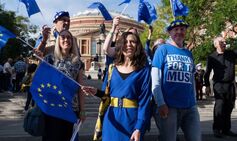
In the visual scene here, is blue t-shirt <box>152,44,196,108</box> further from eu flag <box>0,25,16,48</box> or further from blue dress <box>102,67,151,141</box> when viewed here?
eu flag <box>0,25,16,48</box>

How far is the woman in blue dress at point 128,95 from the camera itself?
4.36m

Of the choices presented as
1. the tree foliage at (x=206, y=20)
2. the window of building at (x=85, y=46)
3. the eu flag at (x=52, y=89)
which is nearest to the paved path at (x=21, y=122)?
the eu flag at (x=52, y=89)

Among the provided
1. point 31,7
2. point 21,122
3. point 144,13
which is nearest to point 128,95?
point 31,7

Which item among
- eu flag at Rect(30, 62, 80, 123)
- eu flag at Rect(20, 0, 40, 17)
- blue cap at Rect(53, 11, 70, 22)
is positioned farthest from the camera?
eu flag at Rect(20, 0, 40, 17)

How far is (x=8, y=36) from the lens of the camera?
16.8 feet

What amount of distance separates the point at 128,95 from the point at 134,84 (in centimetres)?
13

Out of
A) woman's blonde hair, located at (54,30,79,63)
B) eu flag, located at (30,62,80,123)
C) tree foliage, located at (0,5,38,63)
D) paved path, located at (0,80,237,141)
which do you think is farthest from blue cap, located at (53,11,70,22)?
tree foliage, located at (0,5,38,63)

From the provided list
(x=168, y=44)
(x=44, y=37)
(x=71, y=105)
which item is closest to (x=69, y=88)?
(x=71, y=105)

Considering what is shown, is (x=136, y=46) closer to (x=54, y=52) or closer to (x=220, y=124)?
(x=54, y=52)

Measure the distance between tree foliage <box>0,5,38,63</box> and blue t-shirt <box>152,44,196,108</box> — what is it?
A: 22.4 metres

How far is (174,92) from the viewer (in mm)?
5109

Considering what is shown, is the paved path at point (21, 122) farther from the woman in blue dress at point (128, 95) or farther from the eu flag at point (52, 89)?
the woman in blue dress at point (128, 95)

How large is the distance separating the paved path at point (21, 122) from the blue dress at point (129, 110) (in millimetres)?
3972

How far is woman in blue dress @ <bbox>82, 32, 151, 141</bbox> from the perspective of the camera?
436 cm
